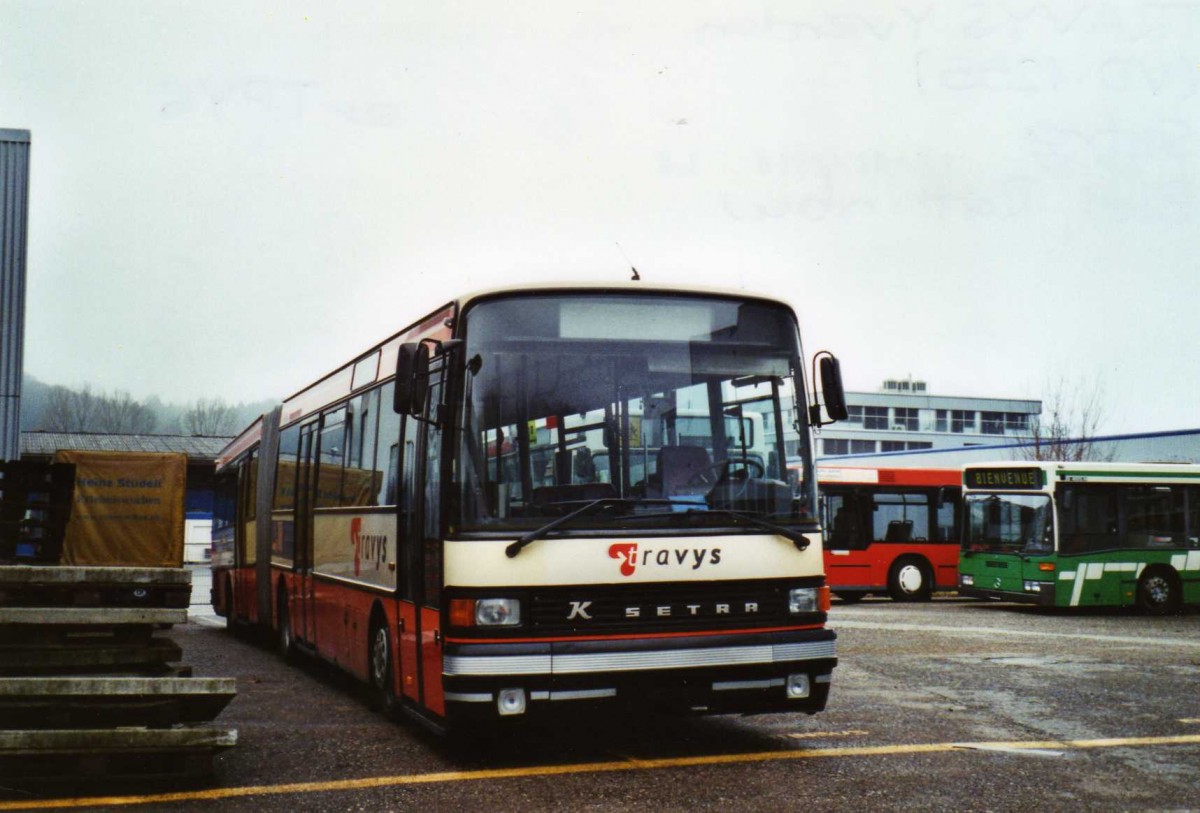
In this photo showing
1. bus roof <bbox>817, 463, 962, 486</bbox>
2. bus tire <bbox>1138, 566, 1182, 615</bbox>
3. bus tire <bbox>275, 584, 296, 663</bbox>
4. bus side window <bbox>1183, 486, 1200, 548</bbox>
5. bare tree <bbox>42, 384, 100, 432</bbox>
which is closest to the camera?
bus tire <bbox>275, 584, 296, 663</bbox>

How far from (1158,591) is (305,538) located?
1582 cm

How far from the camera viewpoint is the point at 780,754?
789cm

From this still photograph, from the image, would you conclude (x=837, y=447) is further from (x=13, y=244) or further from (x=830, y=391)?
(x=830, y=391)

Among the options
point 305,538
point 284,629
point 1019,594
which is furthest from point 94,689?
point 1019,594

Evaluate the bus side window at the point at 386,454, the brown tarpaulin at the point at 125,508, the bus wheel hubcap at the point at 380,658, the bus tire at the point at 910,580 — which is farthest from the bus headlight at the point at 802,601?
the bus tire at the point at 910,580

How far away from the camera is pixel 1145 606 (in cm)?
2202

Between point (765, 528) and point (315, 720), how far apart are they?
3.91m

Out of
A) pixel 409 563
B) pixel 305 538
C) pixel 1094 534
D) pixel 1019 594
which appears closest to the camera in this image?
pixel 409 563

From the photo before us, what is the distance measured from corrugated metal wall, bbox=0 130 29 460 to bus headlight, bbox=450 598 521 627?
49.7 ft

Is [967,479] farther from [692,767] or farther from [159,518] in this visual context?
[692,767]

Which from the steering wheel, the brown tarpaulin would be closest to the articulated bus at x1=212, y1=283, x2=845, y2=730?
the steering wheel

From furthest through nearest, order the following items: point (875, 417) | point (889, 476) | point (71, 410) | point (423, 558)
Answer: point (875, 417) < point (71, 410) < point (889, 476) < point (423, 558)

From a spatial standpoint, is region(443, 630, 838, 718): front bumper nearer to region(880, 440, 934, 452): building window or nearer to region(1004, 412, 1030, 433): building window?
region(880, 440, 934, 452): building window

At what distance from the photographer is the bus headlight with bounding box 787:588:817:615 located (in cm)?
791
